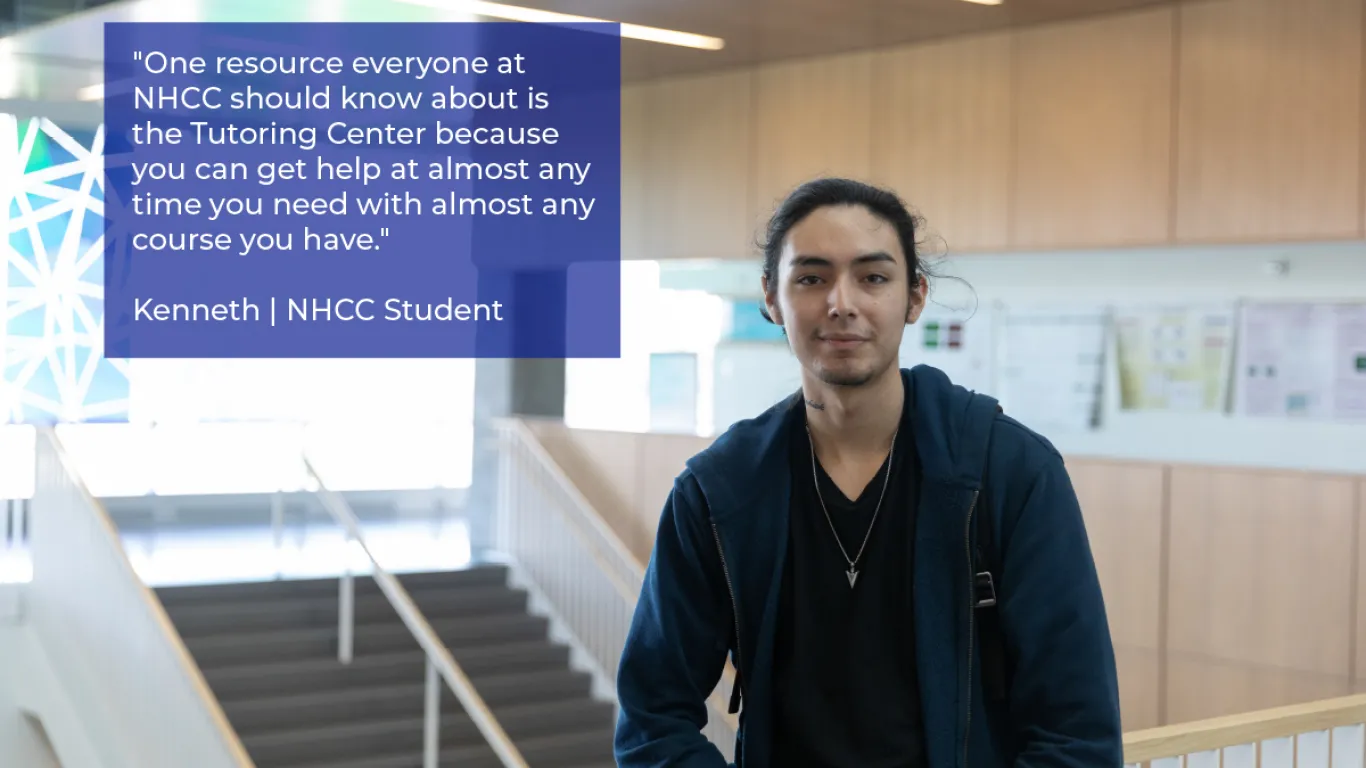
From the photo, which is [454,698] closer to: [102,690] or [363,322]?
[102,690]

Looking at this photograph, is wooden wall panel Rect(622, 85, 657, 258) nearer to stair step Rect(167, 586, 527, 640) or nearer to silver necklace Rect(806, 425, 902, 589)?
stair step Rect(167, 586, 527, 640)

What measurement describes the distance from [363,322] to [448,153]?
1.79 metres

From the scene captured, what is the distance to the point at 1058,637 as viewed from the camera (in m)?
1.53

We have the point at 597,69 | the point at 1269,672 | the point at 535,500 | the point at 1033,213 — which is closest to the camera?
the point at 1269,672

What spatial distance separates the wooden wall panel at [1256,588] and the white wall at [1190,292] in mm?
285

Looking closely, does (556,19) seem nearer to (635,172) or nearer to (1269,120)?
(635,172)

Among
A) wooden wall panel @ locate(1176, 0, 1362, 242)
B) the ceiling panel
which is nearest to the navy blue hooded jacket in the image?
wooden wall panel @ locate(1176, 0, 1362, 242)

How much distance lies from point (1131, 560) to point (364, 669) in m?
4.73

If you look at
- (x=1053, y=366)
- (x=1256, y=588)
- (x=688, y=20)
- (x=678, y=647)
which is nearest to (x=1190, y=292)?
(x=1053, y=366)

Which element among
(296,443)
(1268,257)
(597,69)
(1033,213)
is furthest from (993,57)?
(296,443)

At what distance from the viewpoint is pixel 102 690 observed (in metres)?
→ 7.72

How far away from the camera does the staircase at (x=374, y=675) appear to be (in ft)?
27.1

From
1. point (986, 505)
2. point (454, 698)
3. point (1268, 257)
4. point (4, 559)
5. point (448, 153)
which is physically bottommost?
point (454, 698)

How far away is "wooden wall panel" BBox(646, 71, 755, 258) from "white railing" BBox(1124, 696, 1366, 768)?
17.2 feet
